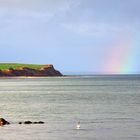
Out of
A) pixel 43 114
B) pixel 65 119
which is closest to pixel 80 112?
pixel 43 114

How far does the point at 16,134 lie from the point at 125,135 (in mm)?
9970

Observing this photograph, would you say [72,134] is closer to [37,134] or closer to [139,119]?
[37,134]

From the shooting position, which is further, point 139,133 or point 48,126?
point 48,126

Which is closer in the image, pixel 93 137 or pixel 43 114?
pixel 93 137

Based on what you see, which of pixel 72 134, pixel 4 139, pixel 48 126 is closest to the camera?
pixel 4 139

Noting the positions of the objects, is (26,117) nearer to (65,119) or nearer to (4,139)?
(65,119)

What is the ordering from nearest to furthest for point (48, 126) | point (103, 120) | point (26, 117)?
1. point (48, 126)
2. point (103, 120)
3. point (26, 117)

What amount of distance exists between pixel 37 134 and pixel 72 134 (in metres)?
3.22

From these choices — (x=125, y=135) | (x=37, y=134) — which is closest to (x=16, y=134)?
(x=37, y=134)

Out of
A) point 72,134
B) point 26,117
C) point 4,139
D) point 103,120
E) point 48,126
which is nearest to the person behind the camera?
point 4,139

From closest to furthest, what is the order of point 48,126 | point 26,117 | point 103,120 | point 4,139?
point 4,139
point 48,126
point 103,120
point 26,117

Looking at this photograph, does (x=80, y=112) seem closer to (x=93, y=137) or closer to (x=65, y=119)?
(x=65, y=119)

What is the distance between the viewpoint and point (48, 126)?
5603cm

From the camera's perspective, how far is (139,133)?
49.3m
